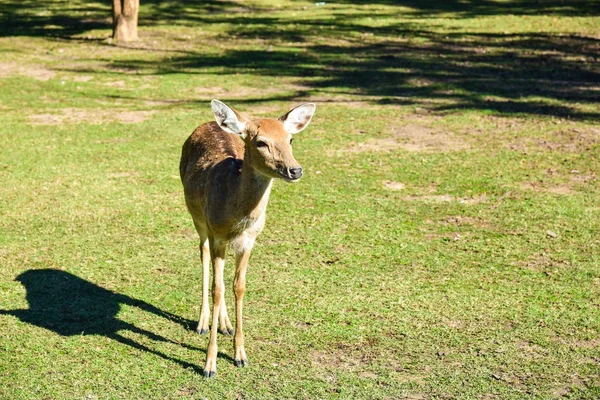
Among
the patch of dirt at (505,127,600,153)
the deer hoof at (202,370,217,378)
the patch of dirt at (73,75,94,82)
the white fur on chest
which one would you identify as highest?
the white fur on chest

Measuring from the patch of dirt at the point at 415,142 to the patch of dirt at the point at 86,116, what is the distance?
3848mm

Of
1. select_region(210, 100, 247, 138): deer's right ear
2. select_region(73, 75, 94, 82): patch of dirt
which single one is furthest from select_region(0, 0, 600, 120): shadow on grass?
select_region(210, 100, 247, 138): deer's right ear

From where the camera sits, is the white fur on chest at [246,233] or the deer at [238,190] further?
the white fur on chest at [246,233]

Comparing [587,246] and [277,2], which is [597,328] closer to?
[587,246]

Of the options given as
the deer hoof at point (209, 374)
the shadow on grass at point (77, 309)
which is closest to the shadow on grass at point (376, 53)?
the shadow on grass at point (77, 309)

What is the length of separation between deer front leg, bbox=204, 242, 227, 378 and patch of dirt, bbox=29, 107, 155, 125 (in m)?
7.61

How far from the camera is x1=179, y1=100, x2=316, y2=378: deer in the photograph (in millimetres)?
6215

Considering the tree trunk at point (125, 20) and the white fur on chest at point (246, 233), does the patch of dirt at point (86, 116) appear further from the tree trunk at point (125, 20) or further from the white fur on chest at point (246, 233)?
the white fur on chest at point (246, 233)

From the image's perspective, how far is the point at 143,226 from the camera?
9.57m

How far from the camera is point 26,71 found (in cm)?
1753

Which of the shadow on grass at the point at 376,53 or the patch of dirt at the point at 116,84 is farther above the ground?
the shadow on grass at the point at 376,53

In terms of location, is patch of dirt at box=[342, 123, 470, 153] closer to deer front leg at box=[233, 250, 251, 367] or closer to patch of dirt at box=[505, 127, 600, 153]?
patch of dirt at box=[505, 127, 600, 153]

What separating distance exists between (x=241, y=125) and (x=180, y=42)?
1450 cm

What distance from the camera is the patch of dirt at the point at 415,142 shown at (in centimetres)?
1251
